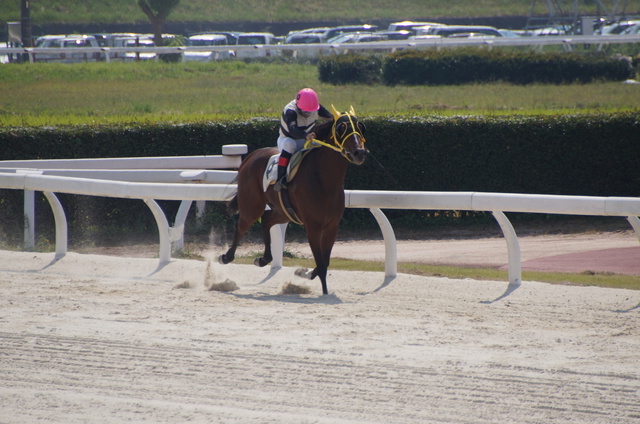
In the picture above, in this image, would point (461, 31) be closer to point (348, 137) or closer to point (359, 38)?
point (359, 38)

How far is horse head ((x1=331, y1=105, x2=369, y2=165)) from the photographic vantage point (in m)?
6.48

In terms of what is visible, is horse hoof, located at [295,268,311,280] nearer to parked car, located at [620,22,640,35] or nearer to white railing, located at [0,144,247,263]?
white railing, located at [0,144,247,263]

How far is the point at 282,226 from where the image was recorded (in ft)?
25.8

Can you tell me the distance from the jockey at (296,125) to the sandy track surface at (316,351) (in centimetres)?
104

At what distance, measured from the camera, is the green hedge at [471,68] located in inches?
718

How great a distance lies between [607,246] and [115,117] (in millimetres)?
7890

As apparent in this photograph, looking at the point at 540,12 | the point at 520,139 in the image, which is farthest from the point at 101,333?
the point at 540,12

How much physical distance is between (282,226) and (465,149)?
5434mm

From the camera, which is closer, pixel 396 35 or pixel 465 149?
pixel 465 149

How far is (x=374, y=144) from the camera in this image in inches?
495

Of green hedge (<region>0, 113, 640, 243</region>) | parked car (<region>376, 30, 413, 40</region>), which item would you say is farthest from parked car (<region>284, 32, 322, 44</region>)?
green hedge (<region>0, 113, 640, 243</region>)

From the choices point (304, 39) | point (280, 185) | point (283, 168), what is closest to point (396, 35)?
point (304, 39)

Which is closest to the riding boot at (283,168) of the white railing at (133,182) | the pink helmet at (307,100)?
the pink helmet at (307,100)

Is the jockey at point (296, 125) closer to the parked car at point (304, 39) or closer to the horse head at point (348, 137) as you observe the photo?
the horse head at point (348, 137)
